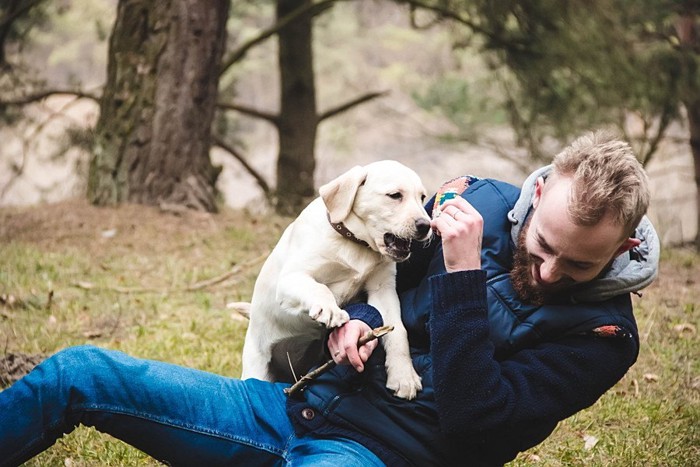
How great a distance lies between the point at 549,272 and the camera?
8.02 ft

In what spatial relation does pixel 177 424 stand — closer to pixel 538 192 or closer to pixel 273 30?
pixel 538 192

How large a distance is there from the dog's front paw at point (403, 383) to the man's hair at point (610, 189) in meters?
0.72

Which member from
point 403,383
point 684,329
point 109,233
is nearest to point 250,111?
point 109,233

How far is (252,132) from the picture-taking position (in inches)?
1099

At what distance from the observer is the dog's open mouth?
300 centimetres

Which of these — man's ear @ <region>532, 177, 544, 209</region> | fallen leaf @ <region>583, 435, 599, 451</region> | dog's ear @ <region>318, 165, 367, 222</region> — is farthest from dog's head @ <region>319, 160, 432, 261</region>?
fallen leaf @ <region>583, 435, 599, 451</region>

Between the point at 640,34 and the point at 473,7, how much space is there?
252 centimetres

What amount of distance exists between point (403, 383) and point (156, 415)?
78 centimetres

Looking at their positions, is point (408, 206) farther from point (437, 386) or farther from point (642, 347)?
point (642, 347)

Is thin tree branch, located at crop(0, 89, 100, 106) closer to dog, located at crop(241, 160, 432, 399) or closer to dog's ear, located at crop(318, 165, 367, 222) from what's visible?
dog, located at crop(241, 160, 432, 399)

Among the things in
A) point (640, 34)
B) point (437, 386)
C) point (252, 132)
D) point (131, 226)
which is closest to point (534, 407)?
point (437, 386)

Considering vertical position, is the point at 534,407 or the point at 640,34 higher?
the point at 640,34

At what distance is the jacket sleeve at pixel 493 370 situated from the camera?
2.38 m

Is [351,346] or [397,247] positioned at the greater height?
[397,247]
